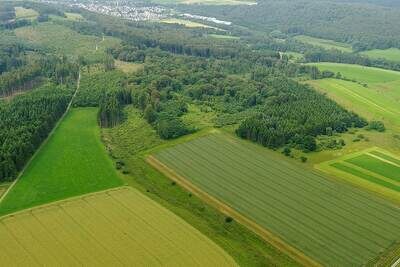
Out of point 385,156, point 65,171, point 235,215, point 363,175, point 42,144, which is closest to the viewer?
point 235,215

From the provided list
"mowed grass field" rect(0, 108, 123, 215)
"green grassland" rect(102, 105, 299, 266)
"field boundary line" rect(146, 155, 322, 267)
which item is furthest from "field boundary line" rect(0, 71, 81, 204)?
"field boundary line" rect(146, 155, 322, 267)

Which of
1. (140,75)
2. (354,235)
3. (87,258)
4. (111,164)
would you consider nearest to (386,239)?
(354,235)

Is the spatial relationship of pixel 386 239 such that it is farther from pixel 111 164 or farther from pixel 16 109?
pixel 16 109

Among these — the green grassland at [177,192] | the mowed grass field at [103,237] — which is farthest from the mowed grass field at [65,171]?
the mowed grass field at [103,237]

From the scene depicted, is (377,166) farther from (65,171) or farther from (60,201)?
(65,171)

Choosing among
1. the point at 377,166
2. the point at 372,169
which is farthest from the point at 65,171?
the point at 377,166

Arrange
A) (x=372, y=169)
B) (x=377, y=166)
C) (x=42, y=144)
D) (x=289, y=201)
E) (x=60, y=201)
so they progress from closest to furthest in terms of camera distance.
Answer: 1. (x=60, y=201)
2. (x=289, y=201)
3. (x=372, y=169)
4. (x=377, y=166)
5. (x=42, y=144)

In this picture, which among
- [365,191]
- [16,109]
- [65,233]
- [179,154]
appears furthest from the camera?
[16,109]
